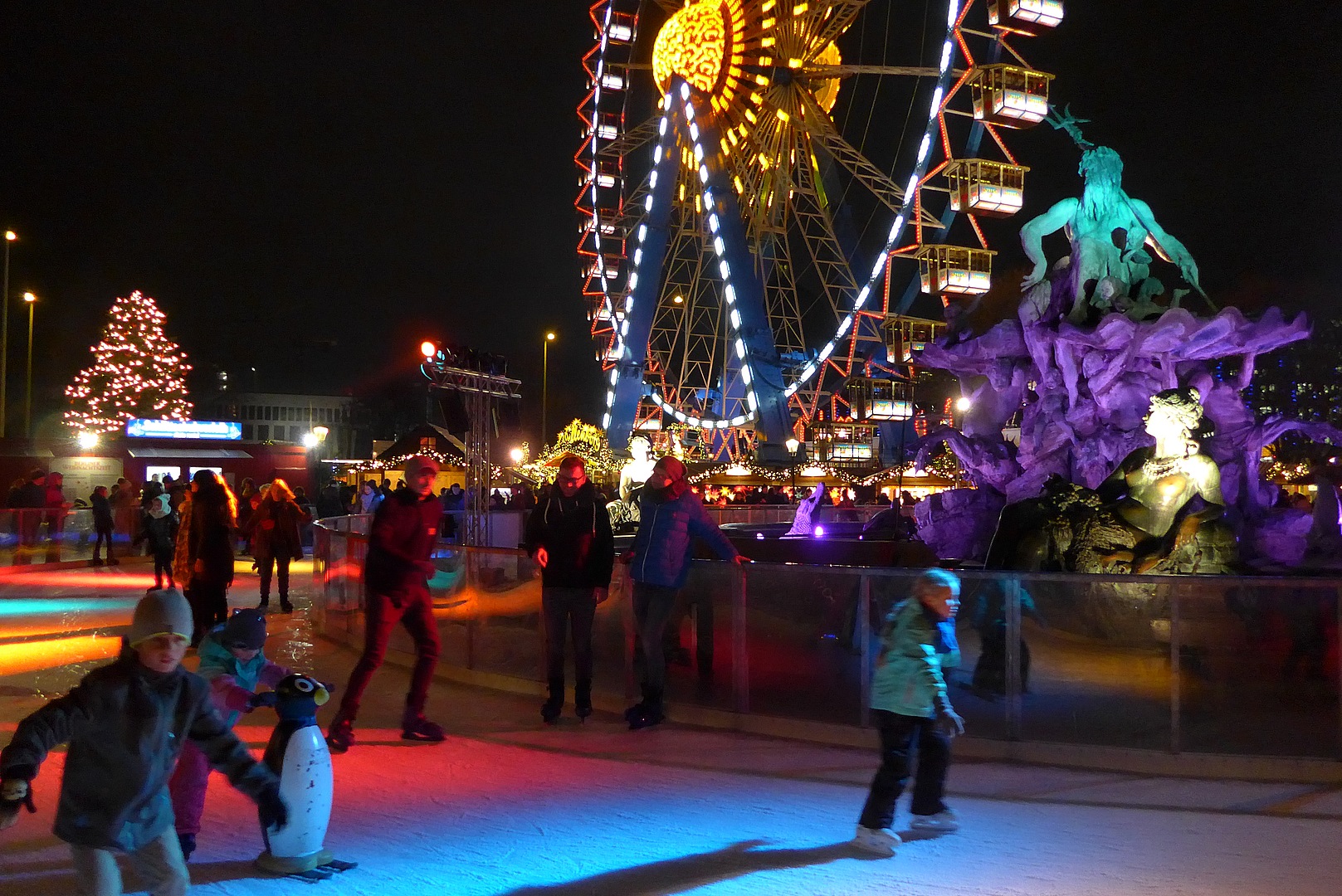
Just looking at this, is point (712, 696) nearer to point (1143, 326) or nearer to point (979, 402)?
point (1143, 326)

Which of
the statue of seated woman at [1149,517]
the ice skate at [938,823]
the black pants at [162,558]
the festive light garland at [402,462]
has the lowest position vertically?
the ice skate at [938,823]

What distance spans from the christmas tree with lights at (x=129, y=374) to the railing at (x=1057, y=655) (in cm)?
5149

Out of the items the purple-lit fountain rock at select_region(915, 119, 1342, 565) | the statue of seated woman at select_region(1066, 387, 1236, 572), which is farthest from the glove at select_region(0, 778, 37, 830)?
the purple-lit fountain rock at select_region(915, 119, 1342, 565)

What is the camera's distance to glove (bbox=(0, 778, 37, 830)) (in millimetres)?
3006

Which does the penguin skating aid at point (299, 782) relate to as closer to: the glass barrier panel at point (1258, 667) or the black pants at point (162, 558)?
the glass barrier panel at point (1258, 667)

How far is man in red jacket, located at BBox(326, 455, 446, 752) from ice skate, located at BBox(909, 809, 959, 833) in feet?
9.64

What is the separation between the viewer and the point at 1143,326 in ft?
45.3

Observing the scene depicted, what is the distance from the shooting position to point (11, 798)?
9.94 feet

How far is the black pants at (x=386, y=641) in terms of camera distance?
6.59 m

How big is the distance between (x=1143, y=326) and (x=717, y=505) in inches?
457

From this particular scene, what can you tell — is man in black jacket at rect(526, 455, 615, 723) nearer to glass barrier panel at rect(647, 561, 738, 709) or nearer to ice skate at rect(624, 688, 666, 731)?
ice skate at rect(624, 688, 666, 731)

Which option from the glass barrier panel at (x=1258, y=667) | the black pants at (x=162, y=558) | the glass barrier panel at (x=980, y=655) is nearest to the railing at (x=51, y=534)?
the black pants at (x=162, y=558)

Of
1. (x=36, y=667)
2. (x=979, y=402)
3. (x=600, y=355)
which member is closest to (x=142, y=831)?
(x=36, y=667)

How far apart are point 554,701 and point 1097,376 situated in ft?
30.9
